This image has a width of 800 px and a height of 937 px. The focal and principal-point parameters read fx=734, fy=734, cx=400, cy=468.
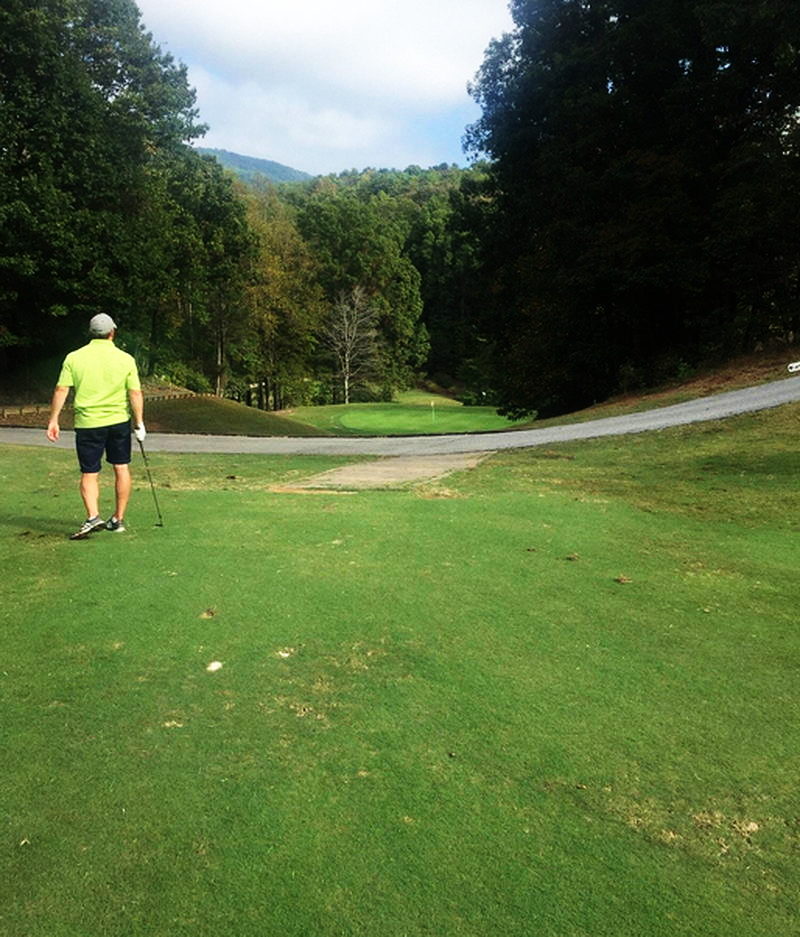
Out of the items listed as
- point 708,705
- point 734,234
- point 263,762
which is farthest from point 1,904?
point 734,234

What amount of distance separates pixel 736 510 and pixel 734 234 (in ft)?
53.0

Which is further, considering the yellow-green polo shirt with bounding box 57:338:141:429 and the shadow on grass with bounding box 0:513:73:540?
the shadow on grass with bounding box 0:513:73:540

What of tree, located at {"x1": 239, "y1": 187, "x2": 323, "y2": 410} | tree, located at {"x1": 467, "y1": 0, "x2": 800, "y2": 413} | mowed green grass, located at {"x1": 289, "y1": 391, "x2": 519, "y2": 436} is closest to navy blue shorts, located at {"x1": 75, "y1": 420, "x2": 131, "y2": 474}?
tree, located at {"x1": 467, "y1": 0, "x2": 800, "y2": 413}

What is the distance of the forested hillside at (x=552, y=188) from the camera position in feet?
71.1

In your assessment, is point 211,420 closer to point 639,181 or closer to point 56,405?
point 639,181

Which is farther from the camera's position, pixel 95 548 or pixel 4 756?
pixel 95 548

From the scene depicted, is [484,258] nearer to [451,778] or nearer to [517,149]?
[517,149]

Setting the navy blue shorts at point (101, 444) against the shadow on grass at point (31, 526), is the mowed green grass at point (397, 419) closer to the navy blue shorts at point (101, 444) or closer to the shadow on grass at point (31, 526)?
the shadow on grass at point (31, 526)

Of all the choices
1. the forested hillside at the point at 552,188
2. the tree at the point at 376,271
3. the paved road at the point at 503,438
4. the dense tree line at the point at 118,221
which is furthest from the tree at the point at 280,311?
the paved road at the point at 503,438

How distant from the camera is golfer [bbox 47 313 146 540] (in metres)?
6.02

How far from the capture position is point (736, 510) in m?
7.29

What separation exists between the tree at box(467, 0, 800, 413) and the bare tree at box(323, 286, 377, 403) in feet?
99.6

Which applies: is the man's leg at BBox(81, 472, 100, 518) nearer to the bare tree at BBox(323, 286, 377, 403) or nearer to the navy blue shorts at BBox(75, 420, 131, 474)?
the navy blue shorts at BBox(75, 420, 131, 474)

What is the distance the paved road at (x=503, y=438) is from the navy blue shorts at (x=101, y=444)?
24.8ft
